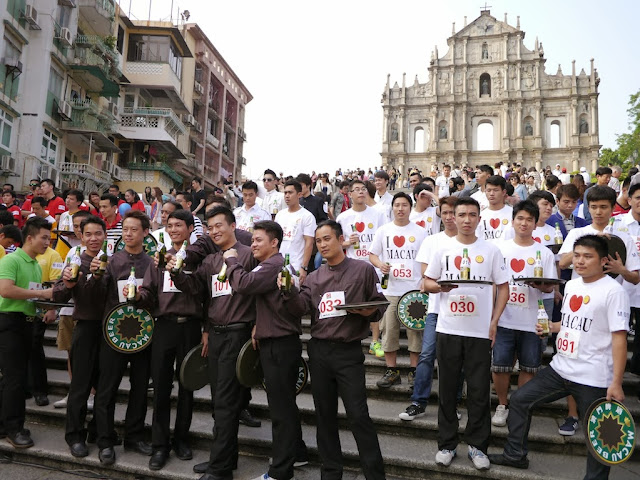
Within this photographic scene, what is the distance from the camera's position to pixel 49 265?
596 cm

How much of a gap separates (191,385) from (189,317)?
632 millimetres

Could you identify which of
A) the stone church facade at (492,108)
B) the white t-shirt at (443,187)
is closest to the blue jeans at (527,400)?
the white t-shirt at (443,187)

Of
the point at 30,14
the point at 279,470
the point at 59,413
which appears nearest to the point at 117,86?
the point at 30,14

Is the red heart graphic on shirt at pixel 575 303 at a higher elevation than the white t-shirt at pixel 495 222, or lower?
lower

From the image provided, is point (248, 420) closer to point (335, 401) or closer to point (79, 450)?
point (335, 401)

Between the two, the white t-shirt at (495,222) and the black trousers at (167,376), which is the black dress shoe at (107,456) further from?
the white t-shirt at (495,222)

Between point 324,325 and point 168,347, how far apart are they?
1.58m

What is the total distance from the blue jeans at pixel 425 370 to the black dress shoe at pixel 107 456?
2.93 metres

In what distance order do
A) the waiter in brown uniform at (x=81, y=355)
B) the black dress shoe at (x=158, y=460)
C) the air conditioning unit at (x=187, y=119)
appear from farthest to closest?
the air conditioning unit at (x=187, y=119) → the waiter in brown uniform at (x=81, y=355) → the black dress shoe at (x=158, y=460)

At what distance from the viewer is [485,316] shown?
173 inches

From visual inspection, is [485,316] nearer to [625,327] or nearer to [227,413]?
[625,327]

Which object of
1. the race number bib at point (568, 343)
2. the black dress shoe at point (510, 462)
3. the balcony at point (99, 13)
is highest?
the balcony at point (99, 13)

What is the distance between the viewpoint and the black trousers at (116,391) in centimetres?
474

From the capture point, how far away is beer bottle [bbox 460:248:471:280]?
4.32 meters
